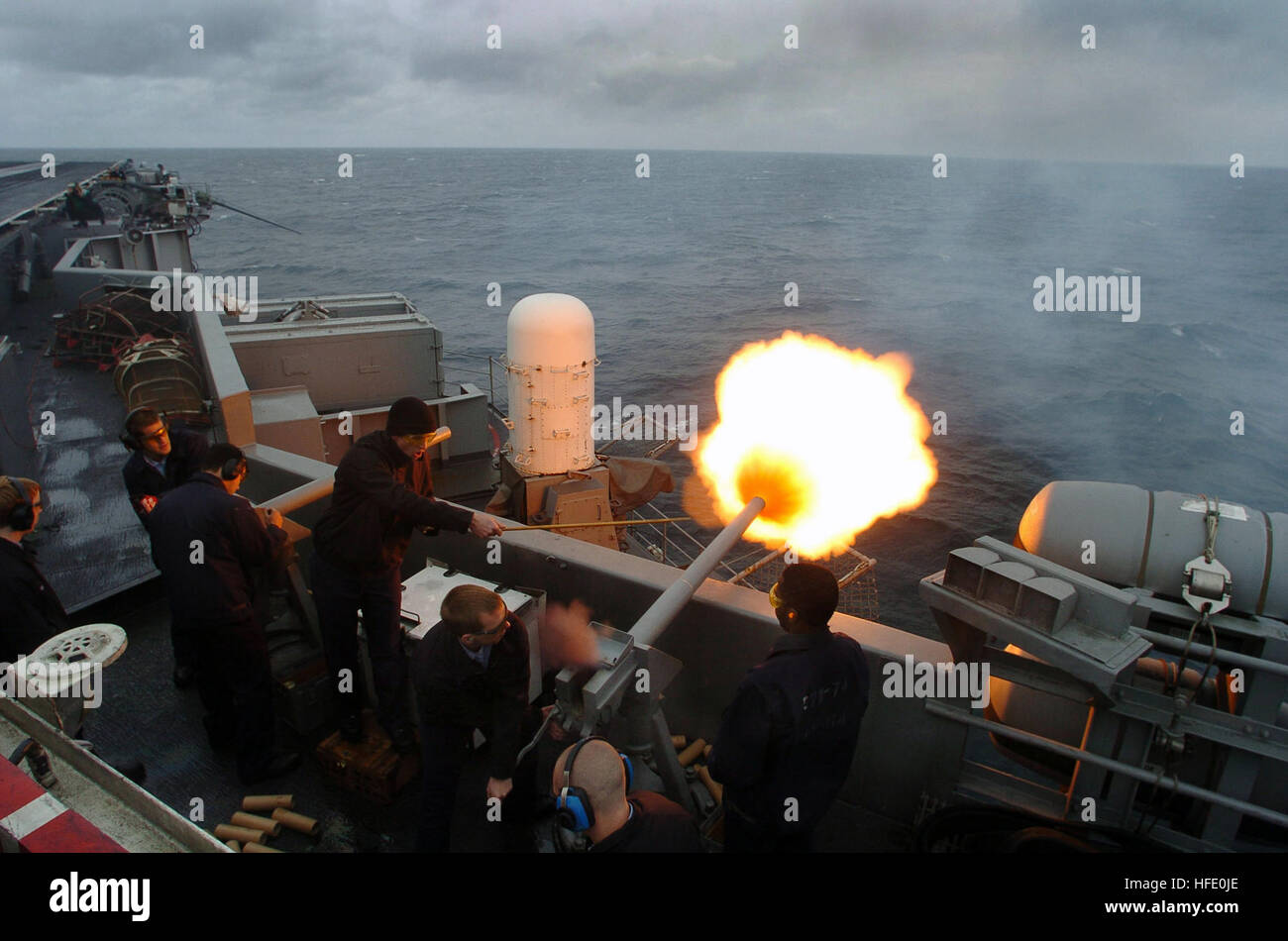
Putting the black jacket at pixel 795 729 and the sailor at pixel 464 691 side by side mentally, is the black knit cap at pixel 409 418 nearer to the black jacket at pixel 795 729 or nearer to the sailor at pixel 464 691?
the sailor at pixel 464 691

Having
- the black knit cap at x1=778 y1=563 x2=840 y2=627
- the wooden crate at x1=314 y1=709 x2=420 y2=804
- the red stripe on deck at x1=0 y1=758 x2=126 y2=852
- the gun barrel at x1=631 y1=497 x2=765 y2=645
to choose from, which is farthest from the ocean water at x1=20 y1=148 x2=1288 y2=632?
the red stripe on deck at x1=0 y1=758 x2=126 y2=852

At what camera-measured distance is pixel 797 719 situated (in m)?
3.48

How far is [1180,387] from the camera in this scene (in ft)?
128

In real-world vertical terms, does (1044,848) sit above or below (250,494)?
below

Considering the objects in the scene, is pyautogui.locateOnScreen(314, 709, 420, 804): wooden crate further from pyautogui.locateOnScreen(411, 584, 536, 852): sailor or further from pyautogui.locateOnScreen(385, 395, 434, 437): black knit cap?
pyautogui.locateOnScreen(385, 395, 434, 437): black knit cap

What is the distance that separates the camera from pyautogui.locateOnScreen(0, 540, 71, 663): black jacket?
414 cm

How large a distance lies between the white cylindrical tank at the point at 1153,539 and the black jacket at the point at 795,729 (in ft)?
5.70

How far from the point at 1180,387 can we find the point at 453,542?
140 ft

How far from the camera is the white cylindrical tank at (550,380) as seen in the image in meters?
10.3

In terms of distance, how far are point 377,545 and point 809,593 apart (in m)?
2.61

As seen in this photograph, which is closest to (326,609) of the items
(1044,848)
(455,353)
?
(1044,848)

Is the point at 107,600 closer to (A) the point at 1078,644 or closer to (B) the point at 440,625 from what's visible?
(B) the point at 440,625

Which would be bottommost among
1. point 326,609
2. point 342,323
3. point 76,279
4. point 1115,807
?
point 1115,807

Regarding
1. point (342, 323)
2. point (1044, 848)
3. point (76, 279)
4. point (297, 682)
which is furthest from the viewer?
point (76, 279)
